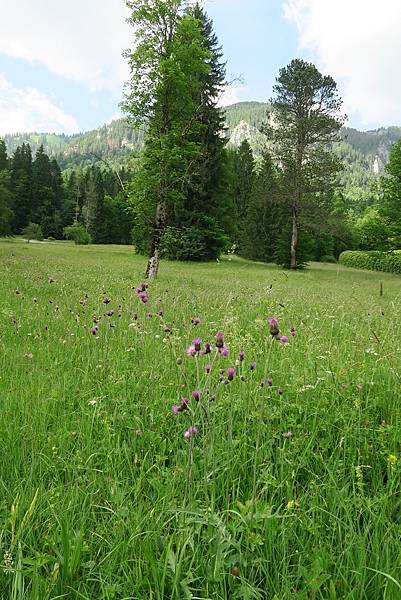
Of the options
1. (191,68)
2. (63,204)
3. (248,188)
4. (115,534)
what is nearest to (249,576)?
(115,534)

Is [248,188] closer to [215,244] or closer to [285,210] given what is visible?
[285,210]

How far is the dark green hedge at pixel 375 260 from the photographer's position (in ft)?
129

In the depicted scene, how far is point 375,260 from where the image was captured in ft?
146

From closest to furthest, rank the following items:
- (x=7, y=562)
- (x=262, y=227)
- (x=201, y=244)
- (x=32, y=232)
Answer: (x=7, y=562) → (x=201, y=244) → (x=262, y=227) → (x=32, y=232)

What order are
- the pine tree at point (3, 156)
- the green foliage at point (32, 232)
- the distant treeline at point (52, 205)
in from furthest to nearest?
the distant treeline at point (52, 205), the pine tree at point (3, 156), the green foliage at point (32, 232)

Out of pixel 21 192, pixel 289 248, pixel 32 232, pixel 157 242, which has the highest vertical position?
pixel 21 192

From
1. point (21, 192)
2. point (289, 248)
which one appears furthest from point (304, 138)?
point (21, 192)


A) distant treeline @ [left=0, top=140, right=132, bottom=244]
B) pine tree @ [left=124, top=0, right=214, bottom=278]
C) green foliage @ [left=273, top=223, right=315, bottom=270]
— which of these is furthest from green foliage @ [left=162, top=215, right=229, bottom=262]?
distant treeline @ [left=0, top=140, right=132, bottom=244]

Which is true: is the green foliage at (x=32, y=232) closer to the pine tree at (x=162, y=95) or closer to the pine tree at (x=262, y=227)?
the pine tree at (x=262, y=227)

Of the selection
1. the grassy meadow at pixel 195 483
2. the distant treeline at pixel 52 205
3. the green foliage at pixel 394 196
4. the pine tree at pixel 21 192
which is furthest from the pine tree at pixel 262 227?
the pine tree at pixel 21 192

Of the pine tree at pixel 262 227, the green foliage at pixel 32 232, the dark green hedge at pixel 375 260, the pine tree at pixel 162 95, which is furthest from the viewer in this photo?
the green foliage at pixel 32 232

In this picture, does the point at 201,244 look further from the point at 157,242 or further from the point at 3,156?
the point at 3,156

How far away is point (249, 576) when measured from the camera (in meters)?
1.50

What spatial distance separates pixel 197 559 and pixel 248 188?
55.7m
